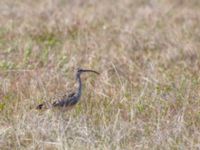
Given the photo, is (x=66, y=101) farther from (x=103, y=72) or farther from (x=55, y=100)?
(x=103, y=72)

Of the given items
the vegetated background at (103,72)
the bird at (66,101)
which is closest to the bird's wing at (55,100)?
the bird at (66,101)

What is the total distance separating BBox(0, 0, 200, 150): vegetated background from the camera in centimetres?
673

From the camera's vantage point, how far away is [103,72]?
9055mm

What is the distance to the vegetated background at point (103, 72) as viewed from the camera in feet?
22.1

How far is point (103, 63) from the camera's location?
9602 mm

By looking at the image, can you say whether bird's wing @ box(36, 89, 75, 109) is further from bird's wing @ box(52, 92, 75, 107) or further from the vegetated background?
the vegetated background

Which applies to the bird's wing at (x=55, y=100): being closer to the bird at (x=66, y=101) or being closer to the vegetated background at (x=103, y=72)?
the bird at (x=66, y=101)

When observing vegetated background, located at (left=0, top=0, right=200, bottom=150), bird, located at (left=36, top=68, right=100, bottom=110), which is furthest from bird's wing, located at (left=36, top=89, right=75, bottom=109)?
vegetated background, located at (left=0, top=0, right=200, bottom=150)

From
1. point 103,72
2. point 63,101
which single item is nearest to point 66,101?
point 63,101

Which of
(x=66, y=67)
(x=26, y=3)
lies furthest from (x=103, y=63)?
(x=26, y=3)

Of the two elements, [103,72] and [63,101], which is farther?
[103,72]

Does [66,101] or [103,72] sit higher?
[103,72]

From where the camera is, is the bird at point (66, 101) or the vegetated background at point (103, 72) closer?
the vegetated background at point (103, 72)

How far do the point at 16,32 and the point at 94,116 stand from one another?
389 cm
